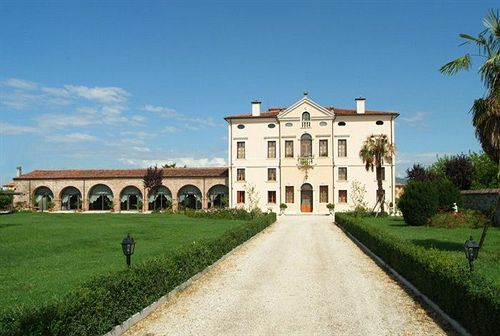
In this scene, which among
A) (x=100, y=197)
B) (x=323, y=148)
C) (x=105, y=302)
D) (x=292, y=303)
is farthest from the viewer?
(x=100, y=197)

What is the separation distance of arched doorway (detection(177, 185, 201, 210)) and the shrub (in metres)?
26.7

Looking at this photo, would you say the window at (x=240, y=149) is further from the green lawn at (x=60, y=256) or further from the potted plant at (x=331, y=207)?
the green lawn at (x=60, y=256)

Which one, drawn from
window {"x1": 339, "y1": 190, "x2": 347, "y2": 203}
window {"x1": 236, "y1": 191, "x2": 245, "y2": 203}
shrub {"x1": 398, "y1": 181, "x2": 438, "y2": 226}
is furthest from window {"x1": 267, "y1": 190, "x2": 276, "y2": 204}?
shrub {"x1": 398, "y1": 181, "x2": 438, "y2": 226}

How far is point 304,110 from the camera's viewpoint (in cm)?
4750

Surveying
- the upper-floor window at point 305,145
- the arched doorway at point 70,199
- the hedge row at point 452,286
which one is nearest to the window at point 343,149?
the upper-floor window at point 305,145

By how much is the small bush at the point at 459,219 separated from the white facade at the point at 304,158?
1866cm

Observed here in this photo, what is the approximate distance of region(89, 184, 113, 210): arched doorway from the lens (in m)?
52.8

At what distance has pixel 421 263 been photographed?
10016 mm

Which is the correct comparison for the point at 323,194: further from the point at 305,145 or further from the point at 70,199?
the point at 70,199

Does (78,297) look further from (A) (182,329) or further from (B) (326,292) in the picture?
(B) (326,292)

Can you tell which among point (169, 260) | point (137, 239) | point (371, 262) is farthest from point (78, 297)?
point (137, 239)

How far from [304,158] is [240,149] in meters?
6.26

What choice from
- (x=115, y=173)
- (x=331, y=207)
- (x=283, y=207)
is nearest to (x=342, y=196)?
(x=331, y=207)

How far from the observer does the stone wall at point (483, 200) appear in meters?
26.4
